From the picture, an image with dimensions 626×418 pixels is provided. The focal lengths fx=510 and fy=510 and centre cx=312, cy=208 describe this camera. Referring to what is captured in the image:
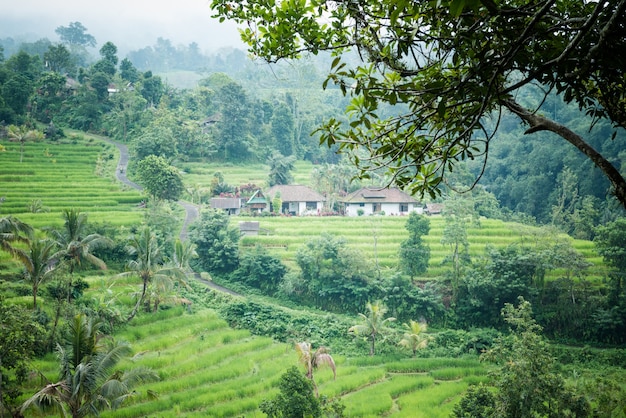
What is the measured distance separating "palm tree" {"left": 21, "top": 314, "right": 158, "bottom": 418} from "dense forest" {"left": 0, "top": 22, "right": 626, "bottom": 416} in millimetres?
193

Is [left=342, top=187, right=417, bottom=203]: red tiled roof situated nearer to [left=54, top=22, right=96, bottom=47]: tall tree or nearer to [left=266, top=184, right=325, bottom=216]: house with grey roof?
[left=266, top=184, right=325, bottom=216]: house with grey roof

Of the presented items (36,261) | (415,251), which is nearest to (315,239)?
(415,251)

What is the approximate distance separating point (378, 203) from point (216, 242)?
21.3 feet

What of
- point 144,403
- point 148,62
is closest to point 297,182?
point 144,403

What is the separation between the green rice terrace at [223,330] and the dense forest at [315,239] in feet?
1.32

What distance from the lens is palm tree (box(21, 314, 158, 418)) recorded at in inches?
227

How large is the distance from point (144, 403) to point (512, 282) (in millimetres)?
8434

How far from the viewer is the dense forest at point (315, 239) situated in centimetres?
1092

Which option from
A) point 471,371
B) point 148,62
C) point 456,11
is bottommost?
point 471,371

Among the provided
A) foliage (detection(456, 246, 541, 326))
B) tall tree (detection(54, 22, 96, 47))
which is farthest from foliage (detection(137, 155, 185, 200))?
tall tree (detection(54, 22, 96, 47))

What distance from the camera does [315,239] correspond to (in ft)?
44.4

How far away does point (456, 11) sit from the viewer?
0.84 meters

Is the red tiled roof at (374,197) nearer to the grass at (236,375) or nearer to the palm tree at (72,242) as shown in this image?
the grass at (236,375)

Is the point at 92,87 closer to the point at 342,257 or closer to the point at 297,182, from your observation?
the point at 297,182
